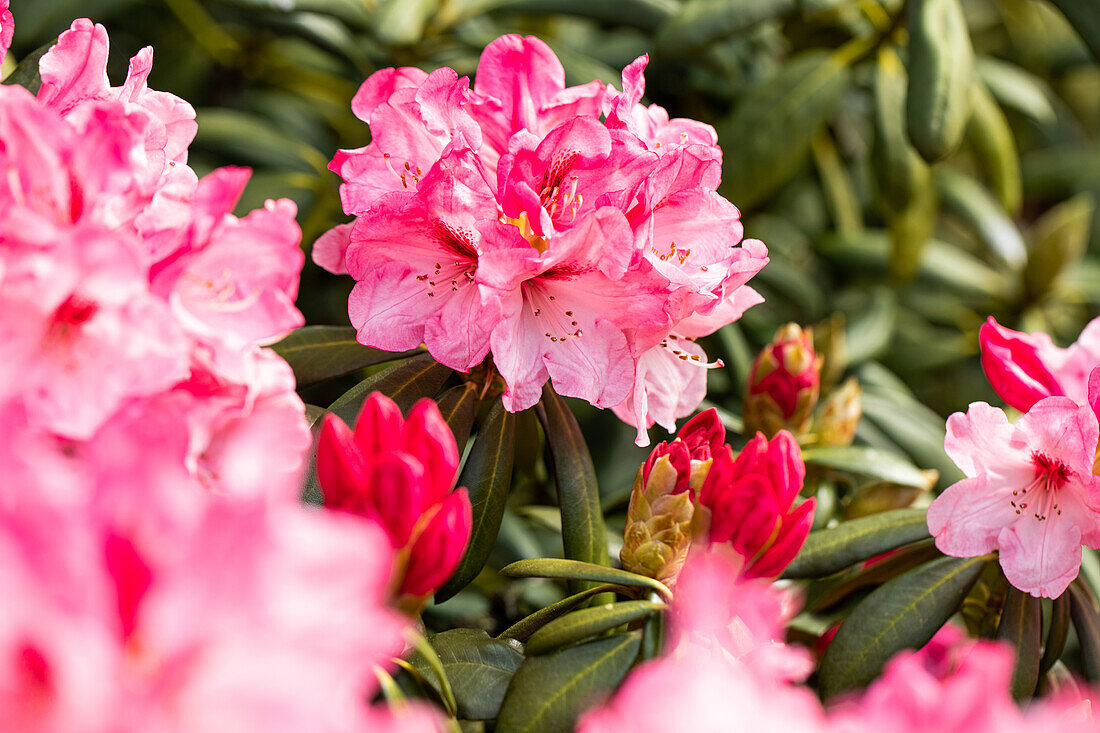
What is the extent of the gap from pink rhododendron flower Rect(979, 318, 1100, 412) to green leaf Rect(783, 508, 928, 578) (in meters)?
0.14

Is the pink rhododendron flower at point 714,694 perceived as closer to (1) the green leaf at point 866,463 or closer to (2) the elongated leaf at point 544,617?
(2) the elongated leaf at point 544,617

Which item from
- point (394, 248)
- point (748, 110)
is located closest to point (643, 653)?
point (394, 248)

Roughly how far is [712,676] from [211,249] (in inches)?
12.3

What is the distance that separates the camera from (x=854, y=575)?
842mm

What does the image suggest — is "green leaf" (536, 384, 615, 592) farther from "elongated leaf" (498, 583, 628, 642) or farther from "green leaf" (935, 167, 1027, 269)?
"green leaf" (935, 167, 1027, 269)

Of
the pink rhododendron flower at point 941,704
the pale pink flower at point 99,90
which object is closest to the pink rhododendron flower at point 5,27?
the pale pink flower at point 99,90

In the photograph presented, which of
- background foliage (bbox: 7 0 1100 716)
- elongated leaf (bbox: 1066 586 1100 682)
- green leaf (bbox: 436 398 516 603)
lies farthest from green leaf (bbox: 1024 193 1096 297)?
green leaf (bbox: 436 398 516 603)

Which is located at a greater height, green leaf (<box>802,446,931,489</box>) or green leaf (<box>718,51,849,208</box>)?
green leaf (<box>718,51,849,208</box>)

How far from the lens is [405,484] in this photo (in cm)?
42

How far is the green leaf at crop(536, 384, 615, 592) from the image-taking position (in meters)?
0.68

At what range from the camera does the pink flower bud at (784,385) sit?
901 mm

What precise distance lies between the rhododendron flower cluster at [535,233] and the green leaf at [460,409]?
0.07 m

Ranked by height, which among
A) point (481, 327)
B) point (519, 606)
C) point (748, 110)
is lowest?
point (519, 606)

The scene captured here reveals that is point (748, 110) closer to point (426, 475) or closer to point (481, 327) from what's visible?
point (481, 327)
